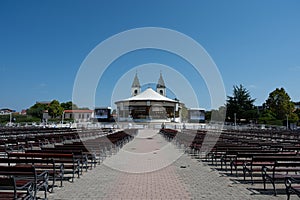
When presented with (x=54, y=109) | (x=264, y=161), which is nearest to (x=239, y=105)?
(x=54, y=109)

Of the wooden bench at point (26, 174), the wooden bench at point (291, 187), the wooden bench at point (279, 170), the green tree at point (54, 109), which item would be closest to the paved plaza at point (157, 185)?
the wooden bench at point (279, 170)

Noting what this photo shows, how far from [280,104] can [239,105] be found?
50.1 feet

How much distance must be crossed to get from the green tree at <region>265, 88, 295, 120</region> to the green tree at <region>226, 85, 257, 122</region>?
7331mm

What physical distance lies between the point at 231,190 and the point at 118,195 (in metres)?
2.83

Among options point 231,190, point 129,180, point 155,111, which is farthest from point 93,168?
point 155,111

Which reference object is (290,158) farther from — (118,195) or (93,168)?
(93,168)

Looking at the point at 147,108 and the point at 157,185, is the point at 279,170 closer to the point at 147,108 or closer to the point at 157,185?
the point at 157,185

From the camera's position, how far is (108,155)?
13.6 m

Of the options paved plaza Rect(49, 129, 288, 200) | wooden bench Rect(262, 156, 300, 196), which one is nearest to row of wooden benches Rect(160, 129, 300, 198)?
wooden bench Rect(262, 156, 300, 196)

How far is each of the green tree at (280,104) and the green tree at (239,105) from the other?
7.33 meters

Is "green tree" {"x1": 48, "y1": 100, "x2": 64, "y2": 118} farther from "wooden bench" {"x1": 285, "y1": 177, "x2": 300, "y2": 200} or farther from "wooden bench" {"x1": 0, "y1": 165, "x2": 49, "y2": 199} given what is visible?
"wooden bench" {"x1": 285, "y1": 177, "x2": 300, "y2": 200}

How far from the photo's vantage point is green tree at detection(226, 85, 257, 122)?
250 ft

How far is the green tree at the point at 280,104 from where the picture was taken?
205ft

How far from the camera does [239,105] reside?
258 ft
